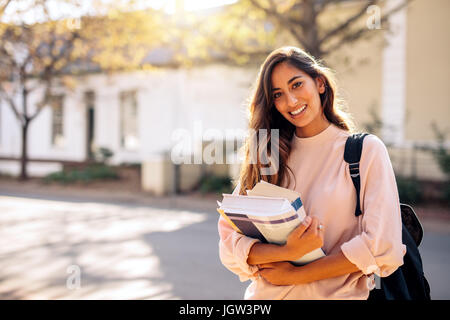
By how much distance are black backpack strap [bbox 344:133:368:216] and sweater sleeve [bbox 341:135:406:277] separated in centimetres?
4

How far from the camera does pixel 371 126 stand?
38.9 feet

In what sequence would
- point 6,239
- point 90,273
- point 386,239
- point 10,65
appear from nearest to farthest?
point 386,239, point 90,273, point 6,239, point 10,65

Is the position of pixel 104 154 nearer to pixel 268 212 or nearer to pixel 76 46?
pixel 76 46

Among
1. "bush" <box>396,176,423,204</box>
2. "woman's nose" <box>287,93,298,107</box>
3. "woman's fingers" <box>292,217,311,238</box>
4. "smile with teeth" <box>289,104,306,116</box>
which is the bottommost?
"bush" <box>396,176,423,204</box>

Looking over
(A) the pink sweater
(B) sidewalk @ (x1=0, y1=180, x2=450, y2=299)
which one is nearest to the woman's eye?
(A) the pink sweater

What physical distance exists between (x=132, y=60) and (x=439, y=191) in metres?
10.3

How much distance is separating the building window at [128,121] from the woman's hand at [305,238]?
18.2 m

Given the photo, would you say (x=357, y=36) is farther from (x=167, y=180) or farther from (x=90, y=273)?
(x=90, y=273)

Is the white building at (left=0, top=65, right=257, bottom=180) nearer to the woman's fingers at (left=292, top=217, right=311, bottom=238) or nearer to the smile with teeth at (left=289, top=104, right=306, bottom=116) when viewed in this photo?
the smile with teeth at (left=289, top=104, right=306, bottom=116)

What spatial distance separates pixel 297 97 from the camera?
196 centimetres

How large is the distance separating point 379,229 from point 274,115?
71 cm

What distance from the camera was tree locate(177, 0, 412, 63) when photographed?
1077 centimetres

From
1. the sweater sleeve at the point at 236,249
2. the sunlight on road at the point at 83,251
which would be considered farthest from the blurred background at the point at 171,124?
the sweater sleeve at the point at 236,249
